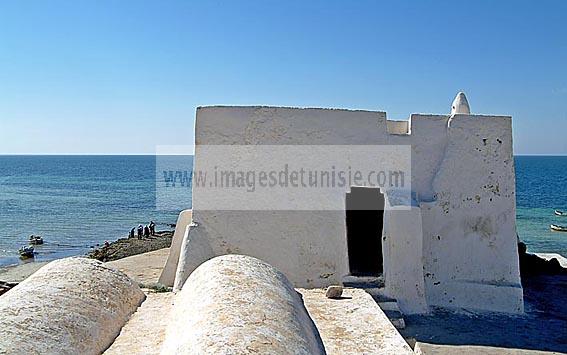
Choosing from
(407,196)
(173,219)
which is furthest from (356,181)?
(173,219)

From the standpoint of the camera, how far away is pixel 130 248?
25.8 metres

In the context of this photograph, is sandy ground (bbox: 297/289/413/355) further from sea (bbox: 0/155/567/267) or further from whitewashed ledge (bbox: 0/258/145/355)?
sea (bbox: 0/155/567/267)

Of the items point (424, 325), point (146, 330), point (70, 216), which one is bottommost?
point (70, 216)

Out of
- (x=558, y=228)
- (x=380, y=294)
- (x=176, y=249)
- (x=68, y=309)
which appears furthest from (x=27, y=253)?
(x=558, y=228)

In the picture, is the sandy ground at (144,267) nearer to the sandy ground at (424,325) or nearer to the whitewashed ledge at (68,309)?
the sandy ground at (424,325)

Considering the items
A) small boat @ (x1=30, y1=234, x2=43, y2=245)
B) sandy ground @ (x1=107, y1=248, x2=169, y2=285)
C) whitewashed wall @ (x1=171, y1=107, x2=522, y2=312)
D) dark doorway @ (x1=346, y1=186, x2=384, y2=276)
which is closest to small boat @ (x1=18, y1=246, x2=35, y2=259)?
small boat @ (x1=30, y1=234, x2=43, y2=245)

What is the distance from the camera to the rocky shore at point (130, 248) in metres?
23.8

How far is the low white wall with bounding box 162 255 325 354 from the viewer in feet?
11.3

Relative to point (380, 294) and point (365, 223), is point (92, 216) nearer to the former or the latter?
point (365, 223)

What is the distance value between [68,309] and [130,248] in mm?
22139

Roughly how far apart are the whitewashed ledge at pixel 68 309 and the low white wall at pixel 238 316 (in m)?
0.52

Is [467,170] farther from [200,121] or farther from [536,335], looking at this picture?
[200,121]

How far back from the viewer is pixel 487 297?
1128 cm

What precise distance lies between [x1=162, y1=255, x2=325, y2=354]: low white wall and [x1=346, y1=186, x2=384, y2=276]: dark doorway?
28.4ft
